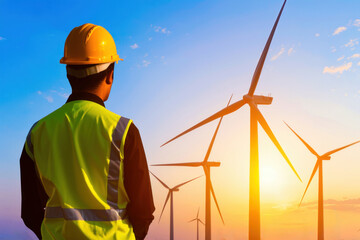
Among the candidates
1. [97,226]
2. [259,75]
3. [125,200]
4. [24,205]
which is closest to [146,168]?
[125,200]

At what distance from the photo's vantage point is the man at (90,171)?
3.66 metres

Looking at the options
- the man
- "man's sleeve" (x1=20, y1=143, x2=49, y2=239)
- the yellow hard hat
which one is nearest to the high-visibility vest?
the man

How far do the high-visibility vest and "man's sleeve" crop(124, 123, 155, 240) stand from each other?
6 cm

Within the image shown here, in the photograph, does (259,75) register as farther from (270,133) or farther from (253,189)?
(253,189)

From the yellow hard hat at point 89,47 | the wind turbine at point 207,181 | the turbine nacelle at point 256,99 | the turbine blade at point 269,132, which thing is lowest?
the wind turbine at point 207,181

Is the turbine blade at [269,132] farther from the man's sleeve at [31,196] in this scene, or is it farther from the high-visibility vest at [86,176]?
the high-visibility vest at [86,176]

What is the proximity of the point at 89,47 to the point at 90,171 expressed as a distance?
4.47 ft

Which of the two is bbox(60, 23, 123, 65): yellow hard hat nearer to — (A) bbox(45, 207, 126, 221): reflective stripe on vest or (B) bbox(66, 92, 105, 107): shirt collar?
(B) bbox(66, 92, 105, 107): shirt collar

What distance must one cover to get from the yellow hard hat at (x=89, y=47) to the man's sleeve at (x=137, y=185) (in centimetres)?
91

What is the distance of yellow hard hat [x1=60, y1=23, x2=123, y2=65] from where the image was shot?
4238 millimetres

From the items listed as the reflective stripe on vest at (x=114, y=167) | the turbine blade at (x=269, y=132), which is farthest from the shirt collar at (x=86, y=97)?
the turbine blade at (x=269, y=132)

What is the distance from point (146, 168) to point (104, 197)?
48 centimetres

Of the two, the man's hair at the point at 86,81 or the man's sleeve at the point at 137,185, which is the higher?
the man's hair at the point at 86,81

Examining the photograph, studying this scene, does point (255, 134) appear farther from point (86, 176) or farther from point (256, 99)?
point (86, 176)
